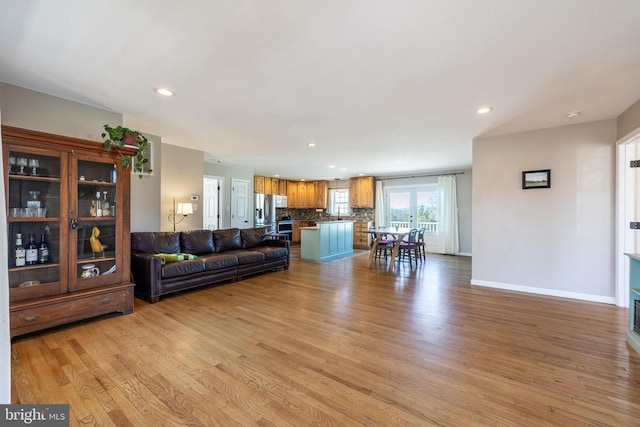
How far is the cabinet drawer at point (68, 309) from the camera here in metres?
2.52

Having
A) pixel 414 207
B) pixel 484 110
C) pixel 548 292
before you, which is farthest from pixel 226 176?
pixel 548 292

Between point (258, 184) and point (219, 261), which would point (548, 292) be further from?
point (258, 184)

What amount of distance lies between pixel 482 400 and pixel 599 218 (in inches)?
137

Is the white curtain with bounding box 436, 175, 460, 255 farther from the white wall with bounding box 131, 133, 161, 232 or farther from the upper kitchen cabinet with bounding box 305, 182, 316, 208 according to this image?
the white wall with bounding box 131, 133, 161, 232

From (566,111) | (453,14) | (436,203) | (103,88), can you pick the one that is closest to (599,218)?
(566,111)

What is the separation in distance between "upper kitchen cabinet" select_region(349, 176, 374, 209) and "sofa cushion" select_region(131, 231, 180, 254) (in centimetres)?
594

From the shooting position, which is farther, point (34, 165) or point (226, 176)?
point (226, 176)

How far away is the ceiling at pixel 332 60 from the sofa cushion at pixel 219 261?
1.97 meters

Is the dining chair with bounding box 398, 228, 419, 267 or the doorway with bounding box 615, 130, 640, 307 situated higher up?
the doorway with bounding box 615, 130, 640, 307

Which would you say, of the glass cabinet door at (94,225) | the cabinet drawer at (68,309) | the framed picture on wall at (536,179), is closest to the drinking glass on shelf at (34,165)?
the glass cabinet door at (94,225)

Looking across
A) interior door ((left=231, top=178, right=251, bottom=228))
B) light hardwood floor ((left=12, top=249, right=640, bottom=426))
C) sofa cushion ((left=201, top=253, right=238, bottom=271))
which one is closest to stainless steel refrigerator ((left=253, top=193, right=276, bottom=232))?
interior door ((left=231, top=178, right=251, bottom=228))

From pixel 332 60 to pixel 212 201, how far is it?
564 cm

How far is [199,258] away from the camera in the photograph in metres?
4.32

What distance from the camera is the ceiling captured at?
5.74 feet
